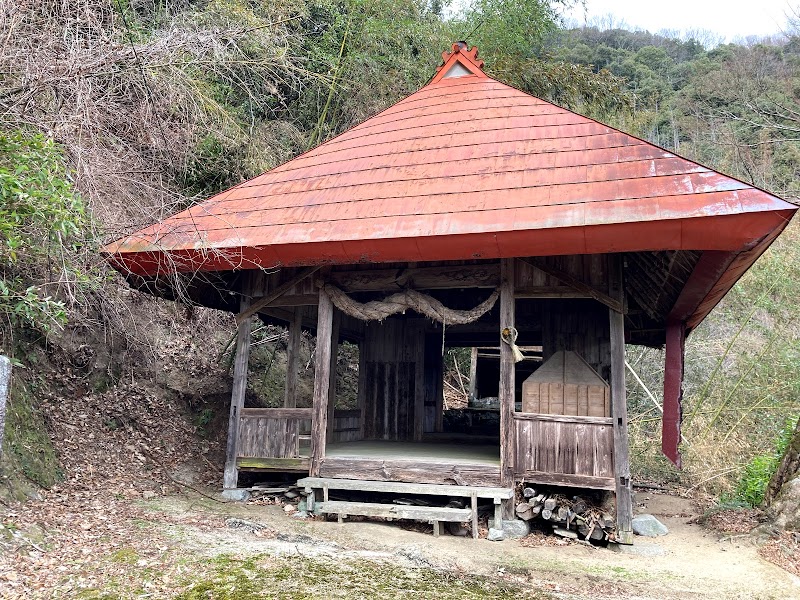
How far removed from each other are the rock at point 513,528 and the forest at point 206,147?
9.82ft

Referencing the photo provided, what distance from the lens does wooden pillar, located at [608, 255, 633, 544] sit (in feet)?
18.6

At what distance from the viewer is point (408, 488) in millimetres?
6031

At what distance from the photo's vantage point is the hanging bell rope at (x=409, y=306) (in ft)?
20.4

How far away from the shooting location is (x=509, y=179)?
6.05m

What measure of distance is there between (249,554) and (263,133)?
8.45m

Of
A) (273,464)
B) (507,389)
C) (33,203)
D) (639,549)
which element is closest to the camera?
(33,203)

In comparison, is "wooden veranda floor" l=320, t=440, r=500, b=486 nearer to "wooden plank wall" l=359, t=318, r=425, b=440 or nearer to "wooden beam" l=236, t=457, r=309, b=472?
"wooden beam" l=236, t=457, r=309, b=472

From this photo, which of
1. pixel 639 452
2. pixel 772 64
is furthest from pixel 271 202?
pixel 772 64

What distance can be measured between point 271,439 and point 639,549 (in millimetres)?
3879

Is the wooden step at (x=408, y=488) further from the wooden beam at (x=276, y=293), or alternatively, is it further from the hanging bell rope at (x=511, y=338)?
the wooden beam at (x=276, y=293)

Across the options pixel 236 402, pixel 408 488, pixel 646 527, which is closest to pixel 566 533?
pixel 646 527

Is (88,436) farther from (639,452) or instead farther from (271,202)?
(639,452)

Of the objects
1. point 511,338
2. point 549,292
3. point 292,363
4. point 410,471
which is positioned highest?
point 549,292

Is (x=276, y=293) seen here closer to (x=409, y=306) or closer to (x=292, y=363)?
(x=292, y=363)
